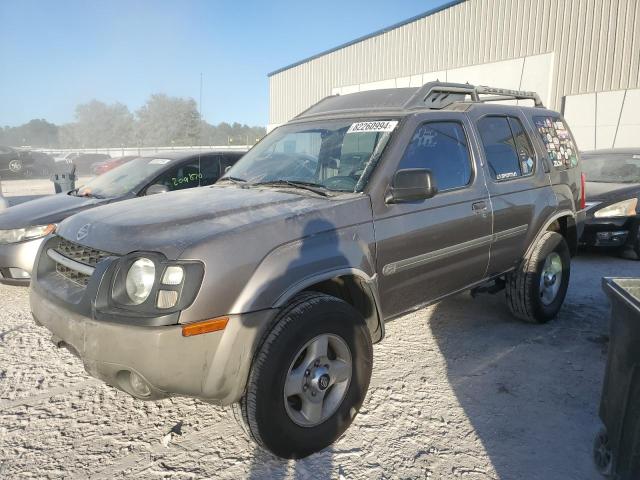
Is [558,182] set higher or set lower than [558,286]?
higher

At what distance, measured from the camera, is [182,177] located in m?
6.21

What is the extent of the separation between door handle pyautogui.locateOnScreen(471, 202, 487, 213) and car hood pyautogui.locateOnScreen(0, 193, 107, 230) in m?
4.07

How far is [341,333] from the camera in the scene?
2564mm

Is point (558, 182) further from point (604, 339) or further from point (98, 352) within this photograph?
→ point (98, 352)

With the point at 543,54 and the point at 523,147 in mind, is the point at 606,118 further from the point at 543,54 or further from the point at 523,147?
the point at 523,147

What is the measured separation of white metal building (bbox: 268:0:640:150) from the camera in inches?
506

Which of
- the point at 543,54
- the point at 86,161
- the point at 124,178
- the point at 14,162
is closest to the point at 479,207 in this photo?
the point at 124,178

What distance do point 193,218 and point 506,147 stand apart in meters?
2.74

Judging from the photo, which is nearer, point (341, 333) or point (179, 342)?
point (179, 342)

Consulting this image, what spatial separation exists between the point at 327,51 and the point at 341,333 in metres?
22.9

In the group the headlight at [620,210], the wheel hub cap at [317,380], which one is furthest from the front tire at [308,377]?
the headlight at [620,210]

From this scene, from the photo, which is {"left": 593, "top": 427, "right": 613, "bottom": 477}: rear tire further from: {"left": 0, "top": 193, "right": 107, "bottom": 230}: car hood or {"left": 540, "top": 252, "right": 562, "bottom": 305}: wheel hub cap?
{"left": 0, "top": 193, "right": 107, "bottom": 230}: car hood

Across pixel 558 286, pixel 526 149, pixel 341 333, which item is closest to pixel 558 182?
pixel 526 149

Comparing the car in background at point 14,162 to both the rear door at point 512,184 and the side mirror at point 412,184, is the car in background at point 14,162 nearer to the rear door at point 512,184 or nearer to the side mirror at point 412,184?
the rear door at point 512,184
